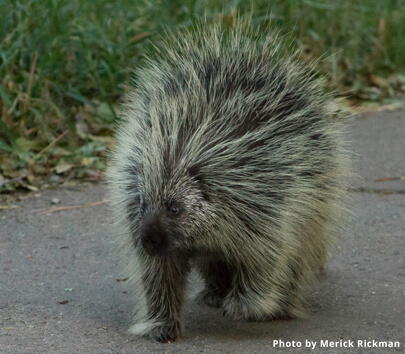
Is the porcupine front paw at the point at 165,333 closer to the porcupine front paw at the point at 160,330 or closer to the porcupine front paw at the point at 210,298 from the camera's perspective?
the porcupine front paw at the point at 160,330

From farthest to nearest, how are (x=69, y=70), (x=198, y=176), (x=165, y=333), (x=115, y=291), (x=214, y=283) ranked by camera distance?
(x=69, y=70), (x=115, y=291), (x=214, y=283), (x=165, y=333), (x=198, y=176)

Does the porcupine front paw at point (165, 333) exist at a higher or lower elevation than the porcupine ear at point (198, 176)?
lower

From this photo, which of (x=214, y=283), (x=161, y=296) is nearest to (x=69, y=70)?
(x=214, y=283)

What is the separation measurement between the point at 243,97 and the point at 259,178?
48 cm

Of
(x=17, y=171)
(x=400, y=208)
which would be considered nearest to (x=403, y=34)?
(x=400, y=208)

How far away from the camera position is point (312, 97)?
4.34 meters

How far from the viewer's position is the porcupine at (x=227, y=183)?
12.1ft

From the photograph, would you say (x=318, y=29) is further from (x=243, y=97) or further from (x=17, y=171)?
(x=243, y=97)

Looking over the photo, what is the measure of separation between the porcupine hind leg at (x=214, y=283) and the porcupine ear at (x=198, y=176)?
0.71m

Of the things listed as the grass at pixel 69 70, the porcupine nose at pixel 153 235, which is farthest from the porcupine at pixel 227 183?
the grass at pixel 69 70

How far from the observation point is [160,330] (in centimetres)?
397

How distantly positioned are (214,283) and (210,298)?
0.11 m

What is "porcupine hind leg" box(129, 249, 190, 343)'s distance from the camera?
3967mm

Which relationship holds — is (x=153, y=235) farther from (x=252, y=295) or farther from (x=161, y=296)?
(x=252, y=295)
